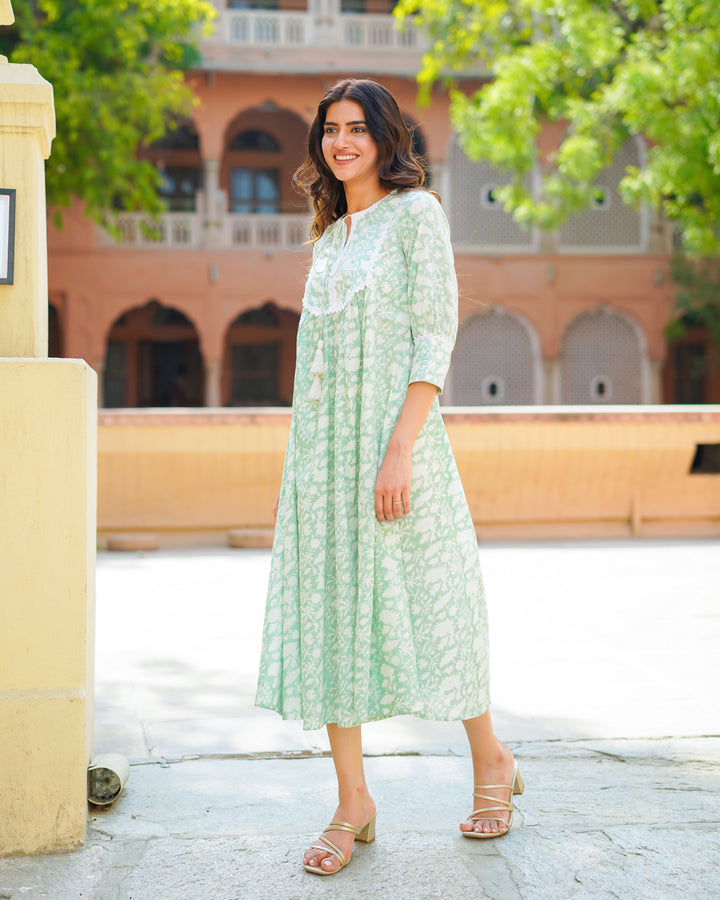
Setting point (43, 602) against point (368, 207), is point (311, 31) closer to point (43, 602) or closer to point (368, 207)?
point (368, 207)

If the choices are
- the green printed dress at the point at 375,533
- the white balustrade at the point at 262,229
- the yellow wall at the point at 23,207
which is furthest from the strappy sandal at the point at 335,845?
the white balustrade at the point at 262,229

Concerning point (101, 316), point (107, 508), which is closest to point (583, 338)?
point (101, 316)

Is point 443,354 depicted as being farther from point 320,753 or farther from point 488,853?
point 320,753

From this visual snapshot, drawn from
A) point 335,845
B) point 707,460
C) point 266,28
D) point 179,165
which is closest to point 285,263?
point 179,165

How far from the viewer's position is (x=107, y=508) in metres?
7.52

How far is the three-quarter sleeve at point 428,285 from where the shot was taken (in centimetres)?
218

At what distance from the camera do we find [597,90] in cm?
1327

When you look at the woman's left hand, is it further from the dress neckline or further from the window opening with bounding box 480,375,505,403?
the window opening with bounding box 480,375,505,403

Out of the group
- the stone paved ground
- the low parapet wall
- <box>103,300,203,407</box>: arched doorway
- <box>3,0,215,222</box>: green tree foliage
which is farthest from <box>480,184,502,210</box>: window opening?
the stone paved ground

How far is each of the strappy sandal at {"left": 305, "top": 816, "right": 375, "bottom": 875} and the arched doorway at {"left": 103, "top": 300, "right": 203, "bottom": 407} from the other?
1734 cm

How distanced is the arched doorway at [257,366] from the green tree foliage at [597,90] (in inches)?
266

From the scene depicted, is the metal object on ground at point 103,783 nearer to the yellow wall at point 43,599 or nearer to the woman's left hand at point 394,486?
the yellow wall at point 43,599

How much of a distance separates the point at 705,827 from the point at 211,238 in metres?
15.6

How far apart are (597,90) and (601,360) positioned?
5.94 meters
